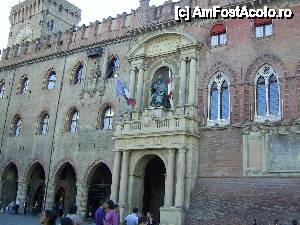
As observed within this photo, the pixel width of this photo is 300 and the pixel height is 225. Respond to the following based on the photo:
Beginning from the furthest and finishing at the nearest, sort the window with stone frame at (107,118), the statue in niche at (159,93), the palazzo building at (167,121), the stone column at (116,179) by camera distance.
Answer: the window with stone frame at (107,118)
the statue in niche at (159,93)
the stone column at (116,179)
the palazzo building at (167,121)

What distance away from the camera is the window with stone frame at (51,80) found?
27.2m

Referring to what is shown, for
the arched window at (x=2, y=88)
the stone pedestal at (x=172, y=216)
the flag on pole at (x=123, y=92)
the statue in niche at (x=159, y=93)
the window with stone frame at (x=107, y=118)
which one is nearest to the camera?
the stone pedestal at (x=172, y=216)

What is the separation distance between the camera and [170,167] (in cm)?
1842

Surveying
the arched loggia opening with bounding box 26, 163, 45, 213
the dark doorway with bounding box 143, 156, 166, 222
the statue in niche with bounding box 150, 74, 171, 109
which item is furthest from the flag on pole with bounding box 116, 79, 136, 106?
the arched loggia opening with bounding box 26, 163, 45, 213

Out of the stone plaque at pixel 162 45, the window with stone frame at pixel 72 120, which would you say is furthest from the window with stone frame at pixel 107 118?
the stone plaque at pixel 162 45

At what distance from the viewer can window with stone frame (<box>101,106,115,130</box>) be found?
23.3m

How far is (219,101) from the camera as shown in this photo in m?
19.5

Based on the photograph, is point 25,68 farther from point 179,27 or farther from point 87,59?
point 179,27

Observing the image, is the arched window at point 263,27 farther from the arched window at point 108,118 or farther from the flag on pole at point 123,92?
the arched window at point 108,118

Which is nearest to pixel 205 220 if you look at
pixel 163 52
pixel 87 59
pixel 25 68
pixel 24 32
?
pixel 163 52

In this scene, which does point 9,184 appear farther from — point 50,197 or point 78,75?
point 78,75

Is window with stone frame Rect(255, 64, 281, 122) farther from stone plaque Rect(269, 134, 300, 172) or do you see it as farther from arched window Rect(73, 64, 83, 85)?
arched window Rect(73, 64, 83, 85)

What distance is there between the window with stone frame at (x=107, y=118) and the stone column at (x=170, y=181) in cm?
564

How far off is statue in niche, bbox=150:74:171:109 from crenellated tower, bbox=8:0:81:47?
18096 mm
